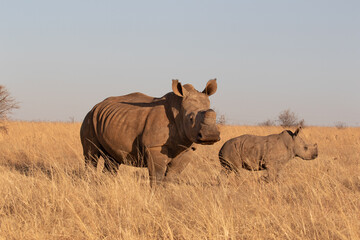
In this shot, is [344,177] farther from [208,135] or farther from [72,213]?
[72,213]

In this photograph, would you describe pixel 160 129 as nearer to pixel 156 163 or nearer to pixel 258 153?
pixel 156 163

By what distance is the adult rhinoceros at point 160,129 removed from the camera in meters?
4.68

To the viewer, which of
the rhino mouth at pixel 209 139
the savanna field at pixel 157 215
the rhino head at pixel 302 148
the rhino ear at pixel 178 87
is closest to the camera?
the savanna field at pixel 157 215

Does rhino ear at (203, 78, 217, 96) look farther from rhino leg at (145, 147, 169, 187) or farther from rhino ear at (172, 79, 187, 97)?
rhino leg at (145, 147, 169, 187)

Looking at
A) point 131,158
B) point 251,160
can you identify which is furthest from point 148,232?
point 251,160

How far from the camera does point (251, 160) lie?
726 cm

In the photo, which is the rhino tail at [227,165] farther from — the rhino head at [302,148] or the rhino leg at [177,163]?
the rhino leg at [177,163]

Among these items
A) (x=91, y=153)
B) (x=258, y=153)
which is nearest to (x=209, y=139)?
(x=91, y=153)

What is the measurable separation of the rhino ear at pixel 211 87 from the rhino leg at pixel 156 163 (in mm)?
813

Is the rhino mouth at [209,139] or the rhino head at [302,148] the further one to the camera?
the rhino head at [302,148]

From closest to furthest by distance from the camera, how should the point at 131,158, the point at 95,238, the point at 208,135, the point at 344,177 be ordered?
the point at 95,238 → the point at 208,135 → the point at 131,158 → the point at 344,177

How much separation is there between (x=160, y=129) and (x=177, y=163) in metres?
0.48

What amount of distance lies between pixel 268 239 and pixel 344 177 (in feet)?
13.1

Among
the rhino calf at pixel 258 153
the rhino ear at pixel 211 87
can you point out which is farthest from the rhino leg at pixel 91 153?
the rhino calf at pixel 258 153
